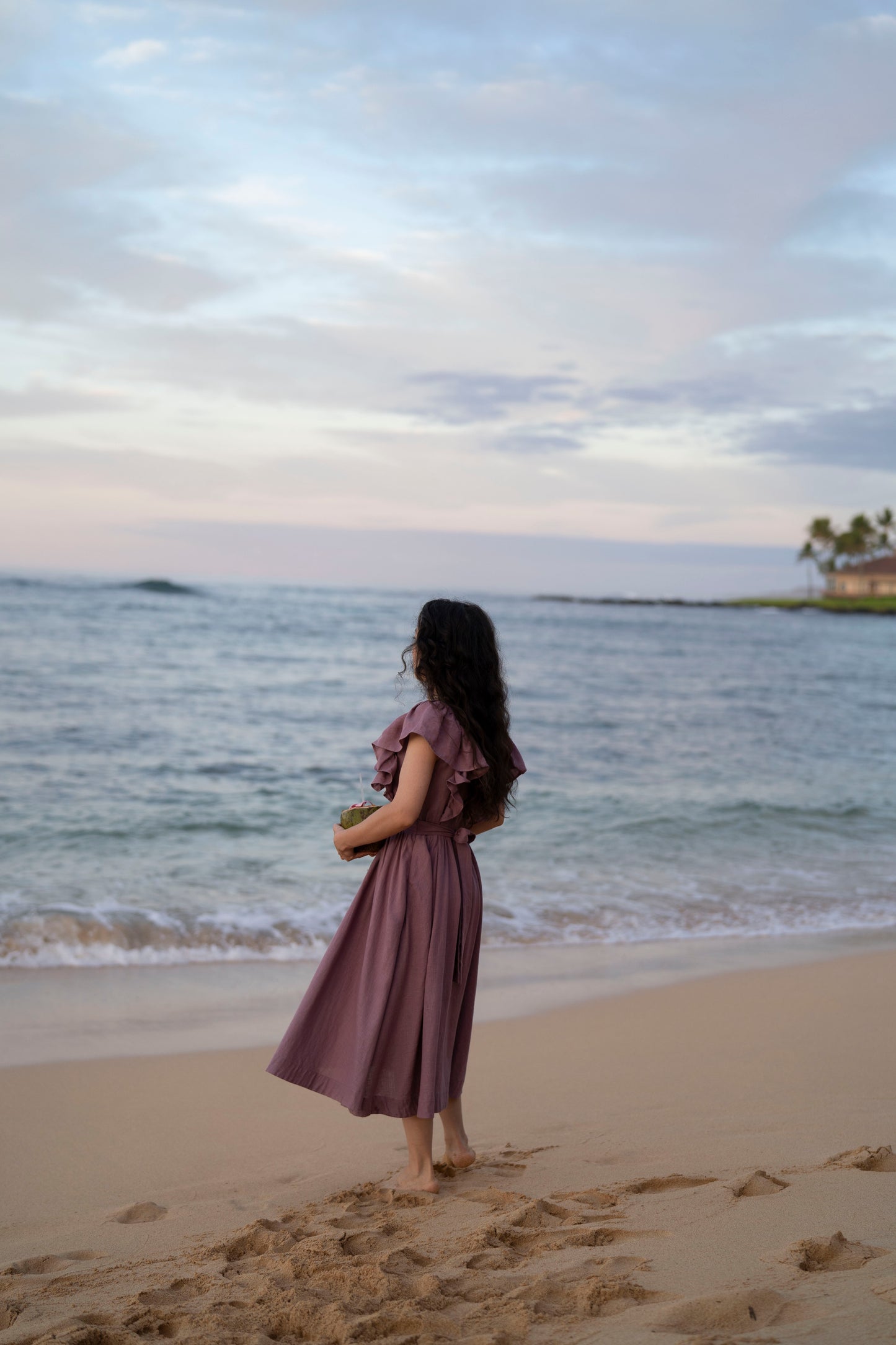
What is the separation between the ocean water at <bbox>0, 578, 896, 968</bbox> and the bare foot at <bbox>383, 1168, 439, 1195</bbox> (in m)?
3.20

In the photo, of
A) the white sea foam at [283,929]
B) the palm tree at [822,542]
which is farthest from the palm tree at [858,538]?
the white sea foam at [283,929]

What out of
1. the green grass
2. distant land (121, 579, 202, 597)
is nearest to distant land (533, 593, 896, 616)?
the green grass

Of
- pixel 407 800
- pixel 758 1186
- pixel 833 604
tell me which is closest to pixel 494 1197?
pixel 758 1186

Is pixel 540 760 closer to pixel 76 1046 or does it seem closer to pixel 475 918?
pixel 76 1046

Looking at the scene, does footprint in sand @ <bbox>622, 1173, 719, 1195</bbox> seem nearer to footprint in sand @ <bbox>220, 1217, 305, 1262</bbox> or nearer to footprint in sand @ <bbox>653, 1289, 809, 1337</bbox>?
footprint in sand @ <bbox>653, 1289, 809, 1337</bbox>

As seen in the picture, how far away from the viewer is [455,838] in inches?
132

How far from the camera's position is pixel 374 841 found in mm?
3229

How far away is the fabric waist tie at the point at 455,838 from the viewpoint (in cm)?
327

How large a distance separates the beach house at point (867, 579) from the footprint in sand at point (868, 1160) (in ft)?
317

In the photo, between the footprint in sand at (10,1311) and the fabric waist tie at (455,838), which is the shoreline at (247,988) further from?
the footprint in sand at (10,1311)

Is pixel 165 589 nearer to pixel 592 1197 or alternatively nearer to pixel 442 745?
pixel 442 745

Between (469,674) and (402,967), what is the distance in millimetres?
983

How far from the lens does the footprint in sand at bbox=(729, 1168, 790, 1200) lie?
293 centimetres

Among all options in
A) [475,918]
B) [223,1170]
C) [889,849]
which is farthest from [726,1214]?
[889,849]
